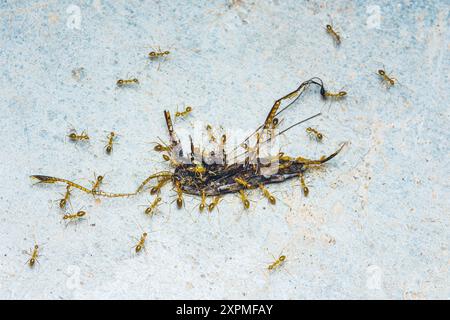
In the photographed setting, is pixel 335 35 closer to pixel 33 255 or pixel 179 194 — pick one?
pixel 179 194

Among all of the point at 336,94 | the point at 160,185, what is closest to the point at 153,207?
the point at 160,185

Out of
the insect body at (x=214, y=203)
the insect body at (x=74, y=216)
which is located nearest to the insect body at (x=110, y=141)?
→ the insect body at (x=74, y=216)

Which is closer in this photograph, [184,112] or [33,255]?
[33,255]

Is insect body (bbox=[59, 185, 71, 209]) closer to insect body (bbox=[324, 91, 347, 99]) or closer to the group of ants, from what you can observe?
the group of ants

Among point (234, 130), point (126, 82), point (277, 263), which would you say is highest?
point (126, 82)
